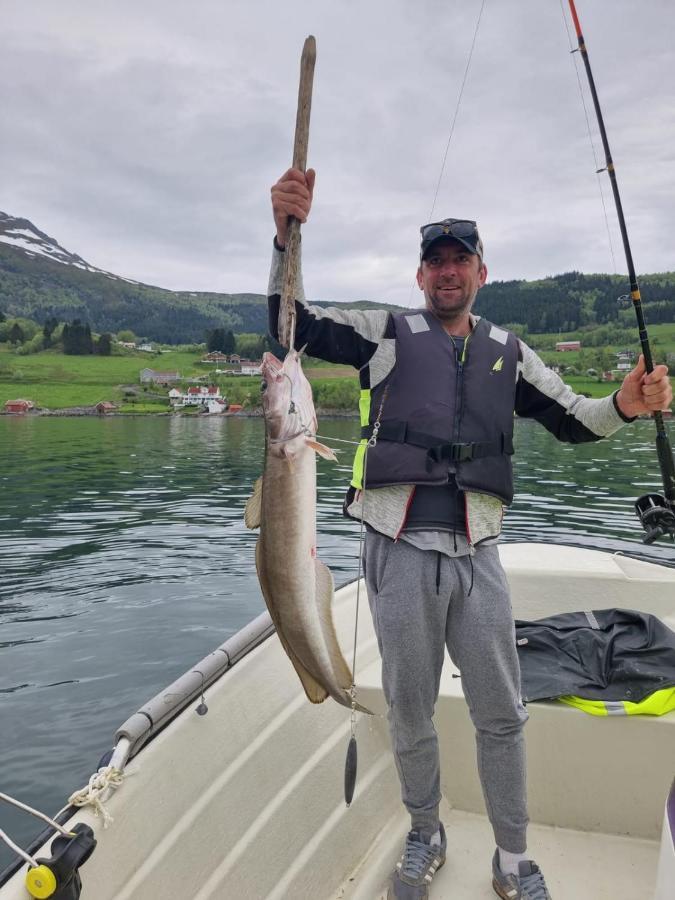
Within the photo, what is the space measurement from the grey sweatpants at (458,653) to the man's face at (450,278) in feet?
4.30

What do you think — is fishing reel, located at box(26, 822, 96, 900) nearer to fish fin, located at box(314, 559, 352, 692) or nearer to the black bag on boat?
fish fin, located at box(314, 559, 352, 692)

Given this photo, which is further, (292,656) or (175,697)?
(175,697)

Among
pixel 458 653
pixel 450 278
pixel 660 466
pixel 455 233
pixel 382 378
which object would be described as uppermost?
pixel 455 233

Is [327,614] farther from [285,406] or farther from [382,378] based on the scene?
[382,378]

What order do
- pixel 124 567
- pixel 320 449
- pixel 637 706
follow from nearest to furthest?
pixel 320 449 < pixel 637 706 < pixel 124 567

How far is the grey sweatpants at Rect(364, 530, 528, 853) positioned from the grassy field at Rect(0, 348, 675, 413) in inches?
2662

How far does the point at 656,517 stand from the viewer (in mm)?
3746

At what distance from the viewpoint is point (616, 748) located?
147 inches

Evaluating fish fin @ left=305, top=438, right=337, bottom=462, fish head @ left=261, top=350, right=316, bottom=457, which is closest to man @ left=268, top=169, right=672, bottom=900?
fish head @ left=261, top=350, right=316, bottom=457

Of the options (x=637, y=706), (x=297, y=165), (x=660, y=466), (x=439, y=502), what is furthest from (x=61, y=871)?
(x=660, y=466)

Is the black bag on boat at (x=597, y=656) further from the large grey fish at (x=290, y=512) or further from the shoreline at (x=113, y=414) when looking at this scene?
the shoreline at (x=113, y=414)

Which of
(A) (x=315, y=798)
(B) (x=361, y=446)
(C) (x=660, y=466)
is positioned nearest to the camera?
(B) (x=361, y=446)

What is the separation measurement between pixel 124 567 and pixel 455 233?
11251 millimetres

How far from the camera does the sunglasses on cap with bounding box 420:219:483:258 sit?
10.5ft
